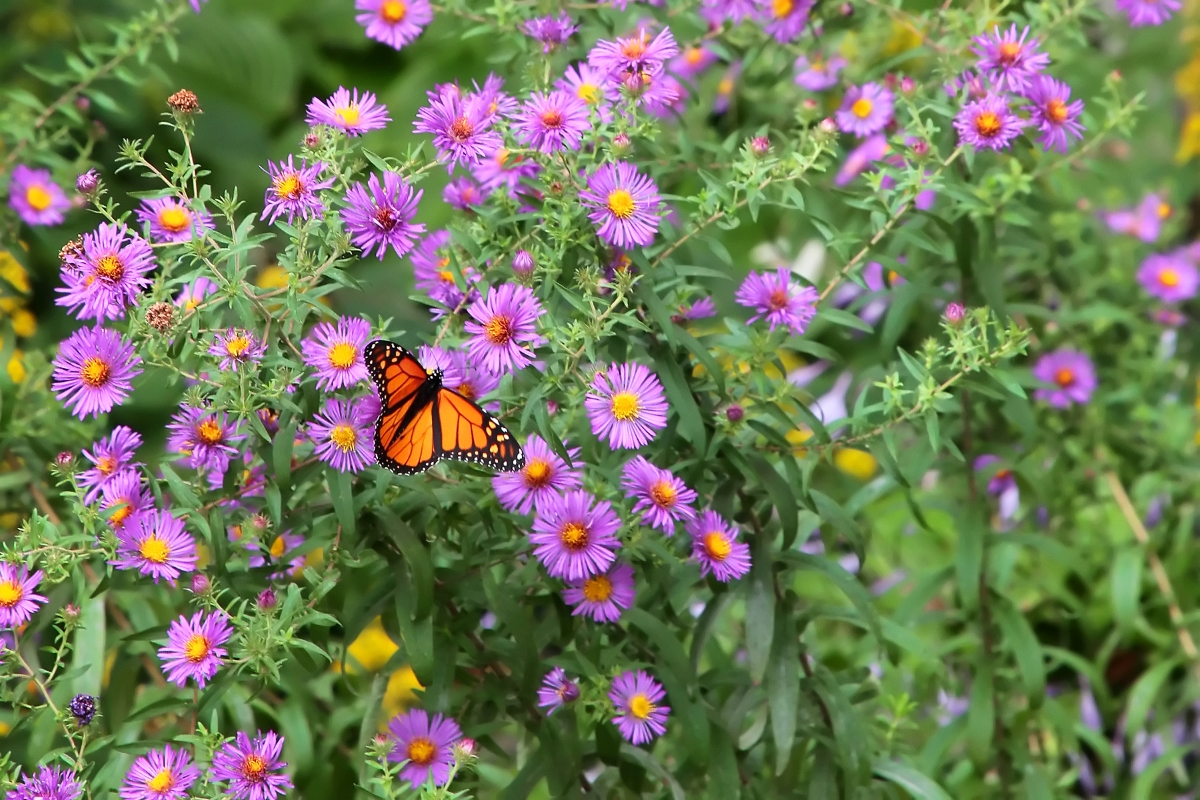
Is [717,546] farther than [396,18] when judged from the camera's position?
No

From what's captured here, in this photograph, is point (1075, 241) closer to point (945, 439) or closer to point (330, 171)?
point (945, 439)

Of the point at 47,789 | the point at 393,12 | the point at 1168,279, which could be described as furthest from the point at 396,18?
the point at 1168,279

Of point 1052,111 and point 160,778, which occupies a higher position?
point 1052,111

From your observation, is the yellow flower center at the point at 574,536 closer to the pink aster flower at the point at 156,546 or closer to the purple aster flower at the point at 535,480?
the purple aster flower at the point at 535,480

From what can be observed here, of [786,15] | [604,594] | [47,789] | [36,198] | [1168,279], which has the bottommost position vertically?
[47,789]

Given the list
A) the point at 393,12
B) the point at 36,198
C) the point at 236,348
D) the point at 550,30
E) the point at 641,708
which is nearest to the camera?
the point at 236,348

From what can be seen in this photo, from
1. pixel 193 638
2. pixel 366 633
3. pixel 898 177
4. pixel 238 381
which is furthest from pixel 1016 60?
pixel 366 633

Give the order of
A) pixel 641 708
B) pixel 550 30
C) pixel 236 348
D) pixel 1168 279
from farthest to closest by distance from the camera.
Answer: pixel 1168 279
pixel 550 30
pixel 641 708
pixel 236 348

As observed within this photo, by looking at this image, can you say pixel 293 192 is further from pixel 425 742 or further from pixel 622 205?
pixel 425 742
